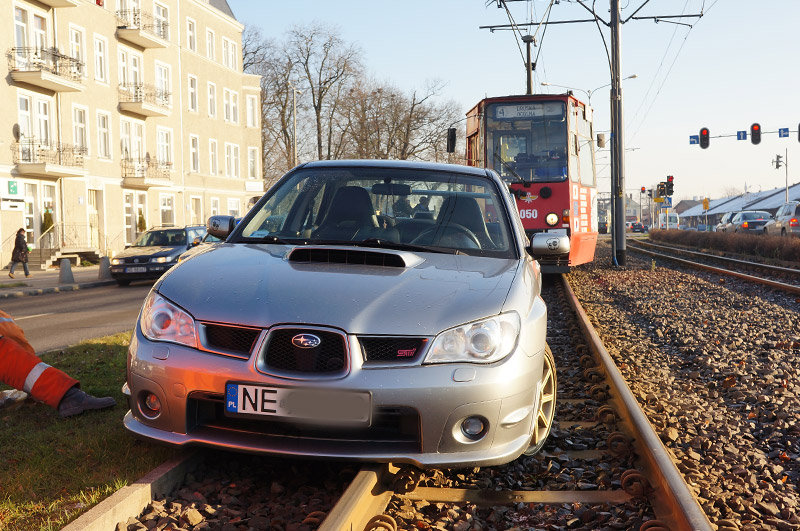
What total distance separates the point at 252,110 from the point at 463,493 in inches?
2020

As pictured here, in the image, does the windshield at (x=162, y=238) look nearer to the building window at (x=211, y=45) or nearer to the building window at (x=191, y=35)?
the building window at (x=191, y=35)

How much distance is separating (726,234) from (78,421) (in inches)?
1263

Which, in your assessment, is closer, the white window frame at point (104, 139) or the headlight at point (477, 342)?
the headlight at point (477, 342)

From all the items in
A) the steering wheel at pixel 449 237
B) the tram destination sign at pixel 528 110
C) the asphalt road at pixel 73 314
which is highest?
the tram destination sign at pixel 528 110

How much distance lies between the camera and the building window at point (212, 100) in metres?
47.3

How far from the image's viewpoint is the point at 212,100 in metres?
47.8

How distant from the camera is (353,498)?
10.2ft

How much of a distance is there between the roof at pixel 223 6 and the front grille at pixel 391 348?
48.5 m

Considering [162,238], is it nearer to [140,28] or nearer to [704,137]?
[140,28]

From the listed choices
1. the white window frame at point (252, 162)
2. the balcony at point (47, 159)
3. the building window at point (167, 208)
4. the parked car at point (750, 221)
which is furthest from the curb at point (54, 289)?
the parked car at point (750, 221)

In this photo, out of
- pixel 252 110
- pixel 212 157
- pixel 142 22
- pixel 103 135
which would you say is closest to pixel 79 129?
pixel 103 135

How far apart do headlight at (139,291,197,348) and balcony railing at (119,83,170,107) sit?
36.7 m

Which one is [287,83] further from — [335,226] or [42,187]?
[335,226]

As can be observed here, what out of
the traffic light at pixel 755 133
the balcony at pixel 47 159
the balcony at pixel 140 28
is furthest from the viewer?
the balcony at pixel 140 28
